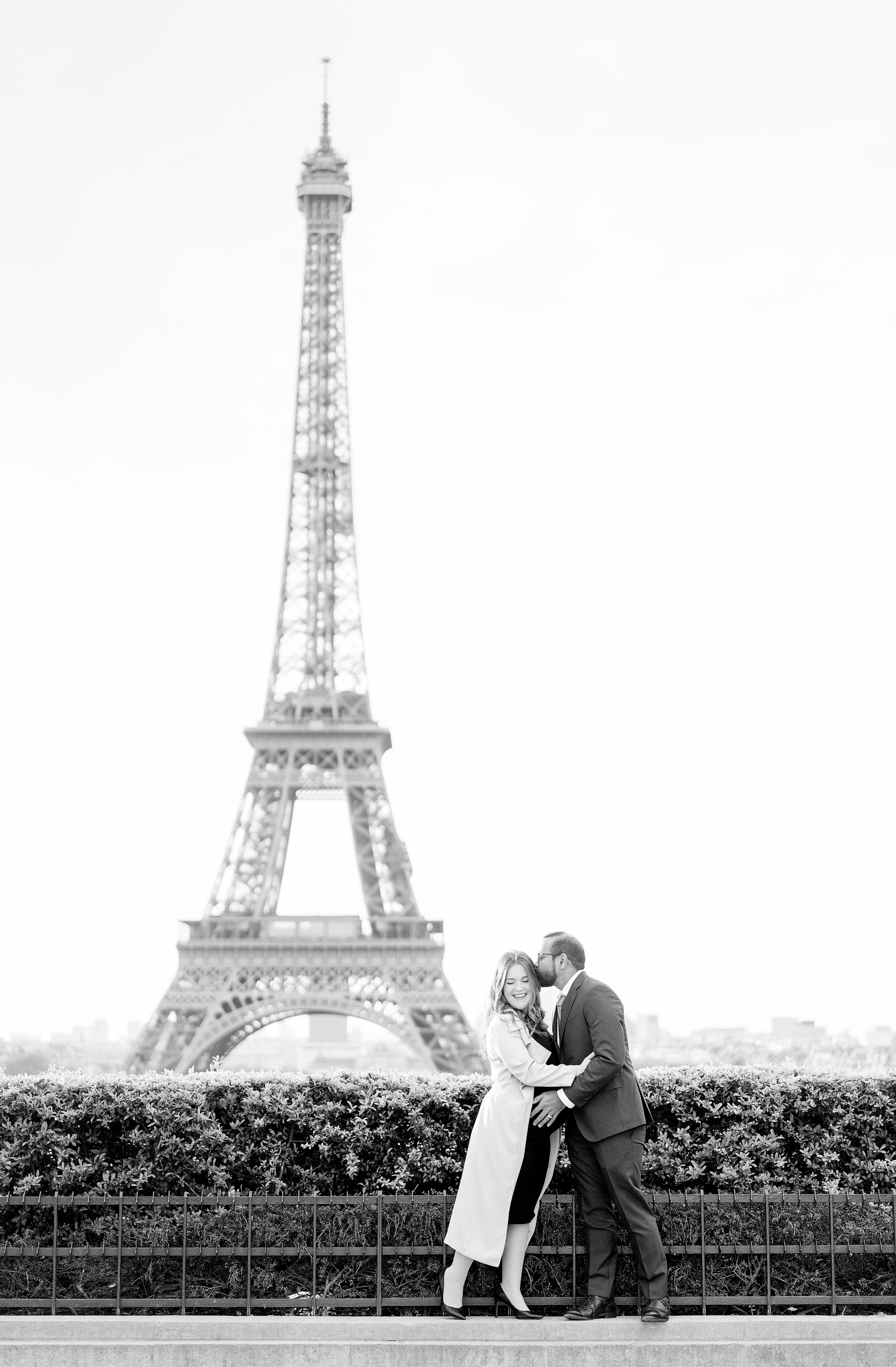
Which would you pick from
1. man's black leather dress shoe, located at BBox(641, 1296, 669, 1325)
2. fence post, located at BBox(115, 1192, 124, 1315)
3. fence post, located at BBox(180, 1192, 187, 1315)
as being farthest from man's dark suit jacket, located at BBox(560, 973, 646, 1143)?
fence post, located at BBox(115, 1192, 124, 1315)

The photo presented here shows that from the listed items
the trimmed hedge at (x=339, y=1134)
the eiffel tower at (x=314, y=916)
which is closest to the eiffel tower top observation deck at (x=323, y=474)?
the eiffel tower at (x=314, y=916)

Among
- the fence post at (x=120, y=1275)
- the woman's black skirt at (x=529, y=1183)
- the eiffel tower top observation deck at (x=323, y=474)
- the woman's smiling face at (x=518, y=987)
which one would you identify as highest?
the eiffel tower top observation deck at (x=323, y=474)

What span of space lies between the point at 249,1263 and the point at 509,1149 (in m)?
1.46

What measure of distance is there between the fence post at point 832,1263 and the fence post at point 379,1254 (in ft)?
7.55

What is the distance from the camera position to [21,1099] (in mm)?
8039

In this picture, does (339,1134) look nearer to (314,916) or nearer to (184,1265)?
(184,1265)

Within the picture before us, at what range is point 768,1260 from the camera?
7578 millimetres

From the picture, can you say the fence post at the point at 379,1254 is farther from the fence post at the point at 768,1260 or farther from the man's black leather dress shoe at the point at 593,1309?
the fence post at the point at 768,1260

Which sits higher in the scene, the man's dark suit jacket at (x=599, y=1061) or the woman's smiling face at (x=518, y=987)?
the woman's smiling face at (x=518, y=987)

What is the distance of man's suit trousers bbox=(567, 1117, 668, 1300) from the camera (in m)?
7.15

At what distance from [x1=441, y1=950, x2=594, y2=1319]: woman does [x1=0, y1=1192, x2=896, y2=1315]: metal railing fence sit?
0.44m

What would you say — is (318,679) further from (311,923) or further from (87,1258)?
(87,1258)

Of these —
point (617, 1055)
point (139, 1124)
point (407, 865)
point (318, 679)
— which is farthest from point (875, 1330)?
point (318, 679)

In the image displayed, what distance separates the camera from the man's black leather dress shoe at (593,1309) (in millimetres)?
7266
